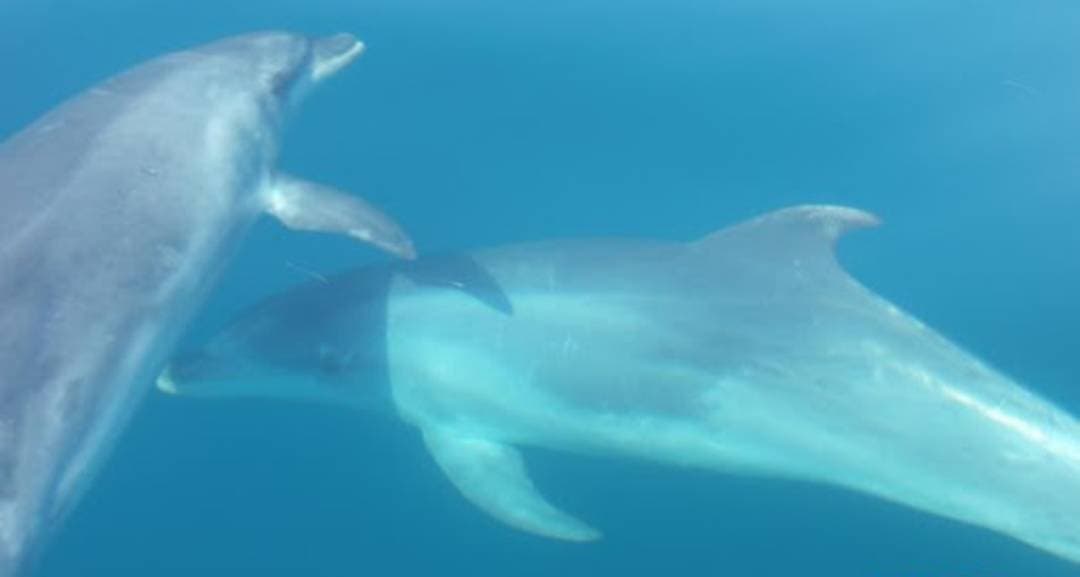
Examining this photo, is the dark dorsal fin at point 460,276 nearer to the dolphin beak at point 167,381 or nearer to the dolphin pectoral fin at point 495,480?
the dolphin pectoral fin at point 495,480

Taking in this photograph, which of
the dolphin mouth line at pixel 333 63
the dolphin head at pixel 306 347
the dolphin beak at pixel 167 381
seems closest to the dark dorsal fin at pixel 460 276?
the dolphin head at pixel 306 347

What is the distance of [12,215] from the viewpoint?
730 centimetres

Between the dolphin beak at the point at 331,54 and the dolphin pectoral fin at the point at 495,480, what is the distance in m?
2.73

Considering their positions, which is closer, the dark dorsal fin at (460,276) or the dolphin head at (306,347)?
the dark dorsal fin at (460,276)

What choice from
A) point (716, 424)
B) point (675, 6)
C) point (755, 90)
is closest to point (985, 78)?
point (755, 90)

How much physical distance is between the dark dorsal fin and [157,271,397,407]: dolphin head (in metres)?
0.24

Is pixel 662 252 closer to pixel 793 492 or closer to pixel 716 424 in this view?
pixel 716 424

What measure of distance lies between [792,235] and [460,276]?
90.2 inches

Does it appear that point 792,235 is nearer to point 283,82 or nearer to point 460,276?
point 460,276

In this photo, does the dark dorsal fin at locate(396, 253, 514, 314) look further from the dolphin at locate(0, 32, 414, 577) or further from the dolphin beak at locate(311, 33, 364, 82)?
the dolphin beak at locate(311, 33, 364, 82)

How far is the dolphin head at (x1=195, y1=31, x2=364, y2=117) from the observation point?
944cm

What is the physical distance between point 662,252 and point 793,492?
7.03 ft

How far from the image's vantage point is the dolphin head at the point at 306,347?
9711mm

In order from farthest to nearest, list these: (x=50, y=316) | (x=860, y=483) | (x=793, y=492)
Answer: (x=793, y=492) < (x=860, y=483) < (x=50, y=316)
